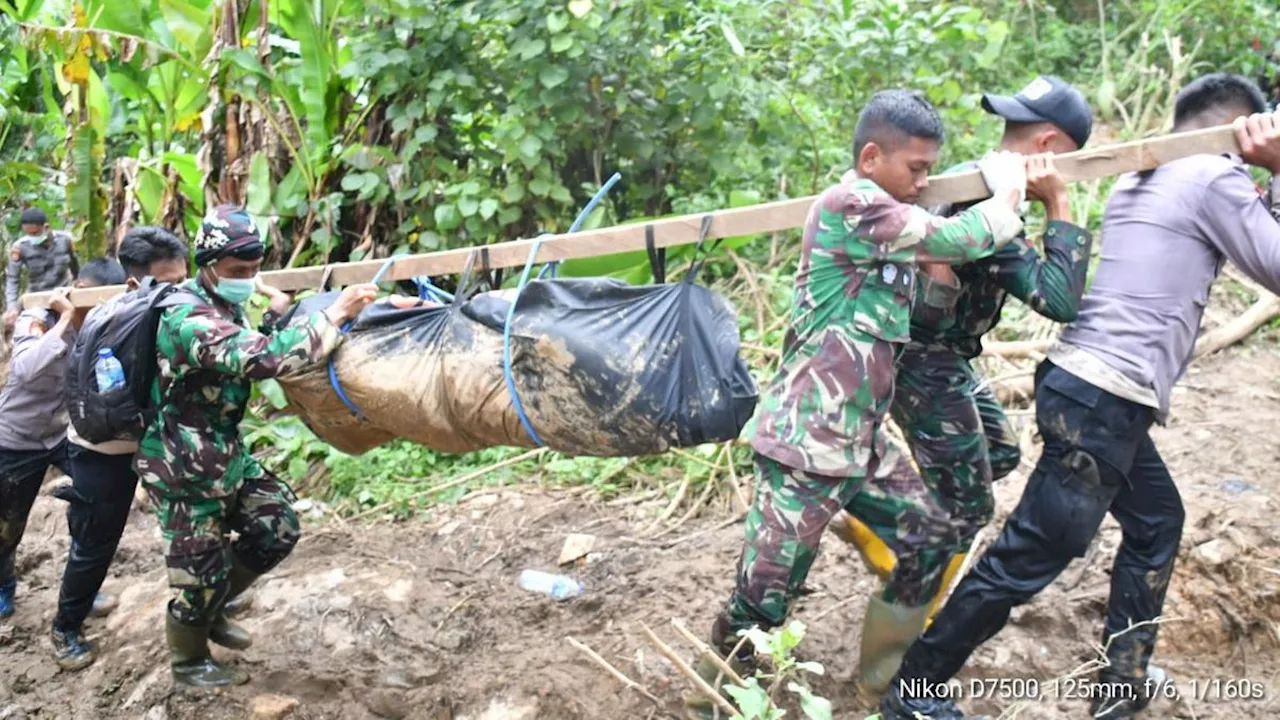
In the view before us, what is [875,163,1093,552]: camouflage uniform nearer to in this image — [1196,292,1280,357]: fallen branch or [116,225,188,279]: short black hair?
[116,225,188,279]: short black hair

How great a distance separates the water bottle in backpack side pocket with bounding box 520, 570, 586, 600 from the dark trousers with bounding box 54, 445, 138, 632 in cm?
157

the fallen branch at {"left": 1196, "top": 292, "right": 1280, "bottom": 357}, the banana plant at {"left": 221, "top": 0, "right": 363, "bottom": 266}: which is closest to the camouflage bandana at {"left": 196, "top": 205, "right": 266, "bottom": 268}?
the banana plant at {"left": 221, "top": 0, "right": 363, "bottom": 266}

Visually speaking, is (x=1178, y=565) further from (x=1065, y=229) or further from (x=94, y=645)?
(x=94, y=645)

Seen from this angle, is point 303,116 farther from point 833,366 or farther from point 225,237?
point 833,366

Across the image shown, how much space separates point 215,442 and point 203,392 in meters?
0.18

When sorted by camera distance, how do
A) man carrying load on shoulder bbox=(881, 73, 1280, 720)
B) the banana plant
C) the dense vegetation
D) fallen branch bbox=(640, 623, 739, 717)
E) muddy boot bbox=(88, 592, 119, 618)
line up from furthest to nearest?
the banana plant < the dense vegetation < muddy boot bbox=(88, 592, 119, 618) < man carrying load on shoulder bbox=(881, 73, 1280, 720) < fallen branch bbox=(640, 623, 739, 717)

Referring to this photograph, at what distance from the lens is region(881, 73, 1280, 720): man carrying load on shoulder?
2.80 m

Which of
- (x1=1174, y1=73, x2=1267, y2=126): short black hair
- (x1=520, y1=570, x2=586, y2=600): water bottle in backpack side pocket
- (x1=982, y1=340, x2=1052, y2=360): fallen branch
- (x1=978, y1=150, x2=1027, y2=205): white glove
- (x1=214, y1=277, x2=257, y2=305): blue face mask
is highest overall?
(x1=1174, y1=73, x2=1267, y2=126): short black hair

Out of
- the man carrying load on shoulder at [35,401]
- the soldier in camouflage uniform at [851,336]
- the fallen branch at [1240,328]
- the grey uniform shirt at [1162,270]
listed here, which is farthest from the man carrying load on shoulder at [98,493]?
the fallen branch at [1240,328]

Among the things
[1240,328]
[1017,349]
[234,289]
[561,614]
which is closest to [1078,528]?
[561,614]

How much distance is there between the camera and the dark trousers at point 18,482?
4.51 m

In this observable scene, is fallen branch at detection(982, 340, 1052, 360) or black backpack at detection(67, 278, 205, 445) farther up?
black backpack at detection(67, 278, 205, 445)

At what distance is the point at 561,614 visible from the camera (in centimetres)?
422

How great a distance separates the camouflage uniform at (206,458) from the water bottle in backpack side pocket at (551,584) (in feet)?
3.36
